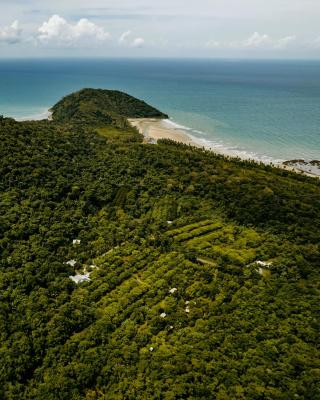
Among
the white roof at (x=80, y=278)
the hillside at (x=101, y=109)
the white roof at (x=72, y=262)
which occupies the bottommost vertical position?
the white roof at (x=80, y=278)

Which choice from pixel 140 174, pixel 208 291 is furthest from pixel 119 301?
pixel 140 174

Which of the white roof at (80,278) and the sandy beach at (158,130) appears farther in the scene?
the sandy beach at (158,130)

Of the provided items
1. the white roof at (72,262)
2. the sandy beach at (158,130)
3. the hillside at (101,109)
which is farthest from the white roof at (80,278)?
the hillside at (101,109)

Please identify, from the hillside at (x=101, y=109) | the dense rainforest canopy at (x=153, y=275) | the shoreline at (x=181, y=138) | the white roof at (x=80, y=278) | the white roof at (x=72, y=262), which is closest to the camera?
the dense rainforest canopy at (x=153, y=275)

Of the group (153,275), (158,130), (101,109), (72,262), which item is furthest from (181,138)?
(153,275)

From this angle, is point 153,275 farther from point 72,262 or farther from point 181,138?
point 181,138

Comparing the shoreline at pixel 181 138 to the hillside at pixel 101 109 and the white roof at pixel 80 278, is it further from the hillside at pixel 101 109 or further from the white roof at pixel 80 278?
the white roof at pixel 80 278

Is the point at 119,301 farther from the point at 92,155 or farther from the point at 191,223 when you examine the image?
the point at 92,155
